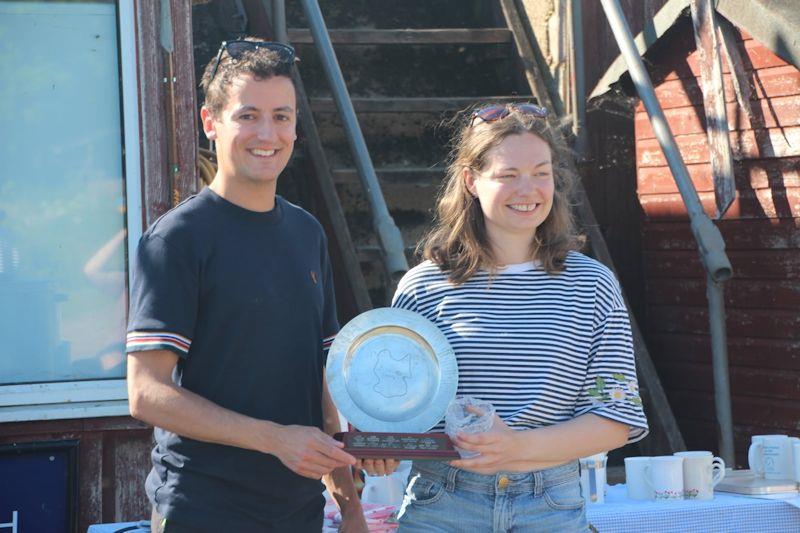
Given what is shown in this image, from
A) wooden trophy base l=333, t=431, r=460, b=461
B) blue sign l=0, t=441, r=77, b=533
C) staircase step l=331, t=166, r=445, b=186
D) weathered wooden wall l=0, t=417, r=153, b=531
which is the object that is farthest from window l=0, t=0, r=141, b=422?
staircase step l=331, t=166, r=445, b=186

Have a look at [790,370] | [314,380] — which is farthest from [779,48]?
[314,380]

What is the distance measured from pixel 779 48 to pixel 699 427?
8.00 ft

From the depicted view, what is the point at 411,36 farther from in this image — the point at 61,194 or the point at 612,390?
the point at 612,390

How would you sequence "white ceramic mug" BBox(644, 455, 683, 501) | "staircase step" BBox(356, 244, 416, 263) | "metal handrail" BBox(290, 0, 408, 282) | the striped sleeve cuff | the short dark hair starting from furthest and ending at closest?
1. "staircase step" BBox(356, 244, 416, 263)
2. "metal handrail" BBox(290, 0, 408, 282)
3. "white ceramic mug" BBox(644, 455, 683, 501)
4. the short dark hair
5. the striped sleeve cuff

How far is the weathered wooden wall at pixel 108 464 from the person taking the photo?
4.64 metres

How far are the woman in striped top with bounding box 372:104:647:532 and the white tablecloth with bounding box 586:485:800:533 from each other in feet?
3.46

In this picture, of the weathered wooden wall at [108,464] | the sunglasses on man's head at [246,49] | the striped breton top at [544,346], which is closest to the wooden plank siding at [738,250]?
the weathered wooden wall at [108,464]

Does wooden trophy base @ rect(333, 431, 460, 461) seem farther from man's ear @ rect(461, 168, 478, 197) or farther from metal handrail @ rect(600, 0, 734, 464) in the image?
metal handrail @ rect(600, 0, 734, 464)

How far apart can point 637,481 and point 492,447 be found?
1.56m

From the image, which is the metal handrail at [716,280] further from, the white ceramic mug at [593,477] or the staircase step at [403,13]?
the staircase step at [403,13]

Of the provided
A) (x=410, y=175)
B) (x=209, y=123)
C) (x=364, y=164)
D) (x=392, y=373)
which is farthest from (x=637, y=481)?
(x=410, y=175)

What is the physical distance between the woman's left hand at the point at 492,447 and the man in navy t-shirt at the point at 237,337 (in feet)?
0.84

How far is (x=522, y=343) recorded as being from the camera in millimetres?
2688

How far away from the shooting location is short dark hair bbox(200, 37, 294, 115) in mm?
2736
